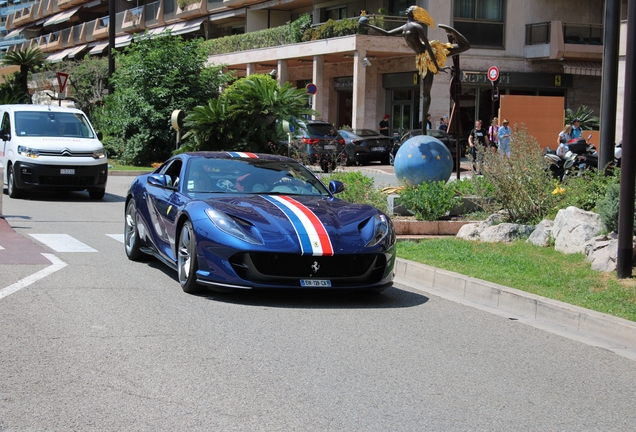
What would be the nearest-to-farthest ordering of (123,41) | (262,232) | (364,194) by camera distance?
1. (262,232)
2. (364,194)
3. (123,41)

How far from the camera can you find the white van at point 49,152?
1872cm

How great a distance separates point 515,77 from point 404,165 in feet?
85.5

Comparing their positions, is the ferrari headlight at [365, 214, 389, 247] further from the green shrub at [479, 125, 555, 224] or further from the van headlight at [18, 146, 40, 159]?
the van headlight at [18, 146, 40, 159]

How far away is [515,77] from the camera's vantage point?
1550 inches

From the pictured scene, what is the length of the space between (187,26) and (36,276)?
158 ft

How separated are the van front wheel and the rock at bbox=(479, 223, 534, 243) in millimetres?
11412

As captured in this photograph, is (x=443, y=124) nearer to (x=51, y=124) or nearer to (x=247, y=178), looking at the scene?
(x=51, y=124)

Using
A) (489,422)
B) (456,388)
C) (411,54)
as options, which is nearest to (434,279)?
(456,388)

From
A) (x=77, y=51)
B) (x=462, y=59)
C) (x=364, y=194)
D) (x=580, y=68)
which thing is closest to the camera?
(x=364, y=194)

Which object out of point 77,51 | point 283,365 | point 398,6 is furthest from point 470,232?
point 77,51

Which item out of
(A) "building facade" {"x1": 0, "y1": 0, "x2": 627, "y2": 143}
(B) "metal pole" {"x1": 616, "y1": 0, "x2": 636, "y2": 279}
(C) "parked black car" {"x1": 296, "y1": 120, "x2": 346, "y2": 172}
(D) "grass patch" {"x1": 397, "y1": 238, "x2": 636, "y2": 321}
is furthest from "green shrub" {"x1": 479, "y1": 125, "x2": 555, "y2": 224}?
(A) "building facade" {"x1": 0, "y1": 0, "x2": 627, "y2": 143}

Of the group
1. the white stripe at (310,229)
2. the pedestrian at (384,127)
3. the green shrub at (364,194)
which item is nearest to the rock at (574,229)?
the green shrub at (364,194)

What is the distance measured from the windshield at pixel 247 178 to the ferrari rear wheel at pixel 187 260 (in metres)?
0.74

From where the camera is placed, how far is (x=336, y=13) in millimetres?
44719
